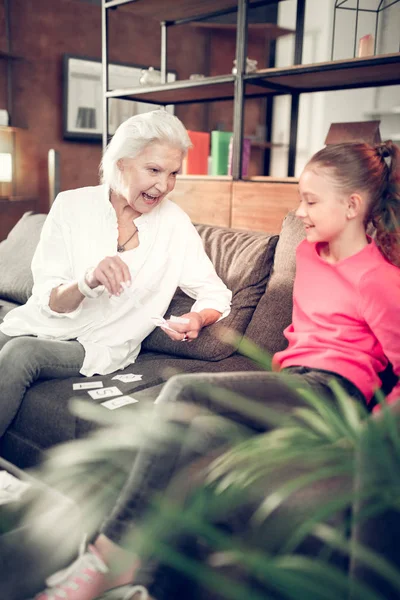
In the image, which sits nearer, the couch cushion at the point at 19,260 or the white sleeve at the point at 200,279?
the white sleeve at the point at 200,279

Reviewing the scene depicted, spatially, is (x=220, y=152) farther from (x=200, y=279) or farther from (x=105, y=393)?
(x=105, y=393)

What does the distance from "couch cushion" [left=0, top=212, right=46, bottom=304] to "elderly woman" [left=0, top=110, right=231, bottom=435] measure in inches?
31.0

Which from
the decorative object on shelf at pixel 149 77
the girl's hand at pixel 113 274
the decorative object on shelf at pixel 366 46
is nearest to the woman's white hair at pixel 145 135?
the girl's hand at pixel 113 274

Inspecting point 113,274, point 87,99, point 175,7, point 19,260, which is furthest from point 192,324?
point 87,99

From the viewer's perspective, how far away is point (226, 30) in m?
6.42

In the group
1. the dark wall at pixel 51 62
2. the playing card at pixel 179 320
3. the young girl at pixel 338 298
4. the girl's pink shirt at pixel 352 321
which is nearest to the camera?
the young girl at pixel 338 298

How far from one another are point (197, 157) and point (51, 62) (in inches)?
120

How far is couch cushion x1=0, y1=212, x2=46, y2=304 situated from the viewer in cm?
270

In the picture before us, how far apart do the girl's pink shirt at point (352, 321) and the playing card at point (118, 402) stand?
1.40 feet

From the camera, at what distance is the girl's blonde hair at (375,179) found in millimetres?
1482

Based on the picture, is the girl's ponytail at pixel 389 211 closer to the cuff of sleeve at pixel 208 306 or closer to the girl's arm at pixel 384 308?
the girl's arm at pixel 384 308

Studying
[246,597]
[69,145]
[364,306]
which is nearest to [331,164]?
[364,306]

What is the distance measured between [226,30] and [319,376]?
597 cm

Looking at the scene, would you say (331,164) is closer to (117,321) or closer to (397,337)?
(397,337)
